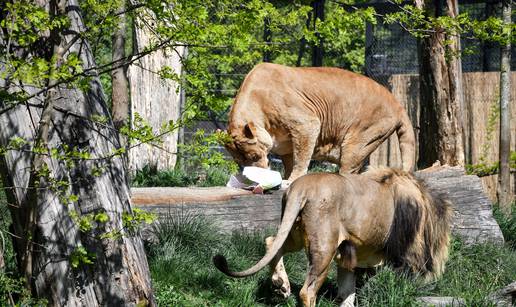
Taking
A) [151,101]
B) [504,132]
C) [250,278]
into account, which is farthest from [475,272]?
[151,101]

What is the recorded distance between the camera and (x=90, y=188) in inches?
225

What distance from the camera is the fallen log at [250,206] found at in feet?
28.7

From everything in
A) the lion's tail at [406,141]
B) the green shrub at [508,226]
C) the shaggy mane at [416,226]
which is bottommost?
the green shrub at [508,226]

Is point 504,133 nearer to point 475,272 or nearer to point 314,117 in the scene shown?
point 314,117

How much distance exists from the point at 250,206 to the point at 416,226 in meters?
2.12

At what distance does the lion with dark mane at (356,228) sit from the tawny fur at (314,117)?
264cm

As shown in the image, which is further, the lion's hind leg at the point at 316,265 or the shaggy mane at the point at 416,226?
the shaggy mane at the point at 416,226

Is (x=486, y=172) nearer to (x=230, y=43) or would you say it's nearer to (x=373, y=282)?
(x=373, y=282)

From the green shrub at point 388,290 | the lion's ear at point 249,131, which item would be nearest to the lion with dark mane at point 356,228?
the green shrub at point 388,290

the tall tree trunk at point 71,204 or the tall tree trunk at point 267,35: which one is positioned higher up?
the tall tree trunk at point 267,35

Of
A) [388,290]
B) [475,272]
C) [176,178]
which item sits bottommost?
[475,272]

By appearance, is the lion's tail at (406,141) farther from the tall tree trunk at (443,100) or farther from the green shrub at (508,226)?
the green shrub at (508,226)

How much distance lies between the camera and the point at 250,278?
7629mm

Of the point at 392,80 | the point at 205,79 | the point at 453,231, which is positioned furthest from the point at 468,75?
the point at 205,79
